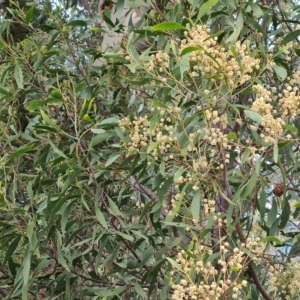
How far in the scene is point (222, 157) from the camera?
2.99ft

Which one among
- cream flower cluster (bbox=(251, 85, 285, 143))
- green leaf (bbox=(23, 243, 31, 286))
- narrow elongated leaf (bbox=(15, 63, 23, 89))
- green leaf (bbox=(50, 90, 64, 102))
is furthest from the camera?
narrow elongated leaf (bbox=(15, 63, 23, 89))

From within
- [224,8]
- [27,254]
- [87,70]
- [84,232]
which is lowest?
[84,232]

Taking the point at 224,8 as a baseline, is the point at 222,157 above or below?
below

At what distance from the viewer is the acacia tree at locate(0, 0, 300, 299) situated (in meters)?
0.85

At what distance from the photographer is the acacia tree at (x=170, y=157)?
2.80ft

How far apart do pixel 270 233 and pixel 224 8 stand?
1.72 ft

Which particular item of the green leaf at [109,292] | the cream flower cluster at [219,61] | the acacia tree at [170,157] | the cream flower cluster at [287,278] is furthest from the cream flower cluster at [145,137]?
the cream flower cluster at [287,278]

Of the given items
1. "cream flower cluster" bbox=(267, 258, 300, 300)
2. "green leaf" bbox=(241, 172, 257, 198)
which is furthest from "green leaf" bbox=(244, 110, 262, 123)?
"cream flower cluster" bbox=(267, 258, 300, 300)

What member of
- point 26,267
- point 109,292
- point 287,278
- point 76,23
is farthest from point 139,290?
point 76,23

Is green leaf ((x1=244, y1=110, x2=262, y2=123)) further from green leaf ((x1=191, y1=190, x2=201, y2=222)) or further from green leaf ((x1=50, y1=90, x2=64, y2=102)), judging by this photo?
green leaf ((x1=50, y1=90, x2=64, y2=102))

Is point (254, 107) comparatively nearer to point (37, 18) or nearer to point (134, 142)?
point (134, 142)

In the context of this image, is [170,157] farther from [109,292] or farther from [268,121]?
[109,292]

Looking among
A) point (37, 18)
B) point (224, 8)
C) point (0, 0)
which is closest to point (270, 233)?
point (224, 8)

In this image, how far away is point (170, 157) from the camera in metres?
0.91
